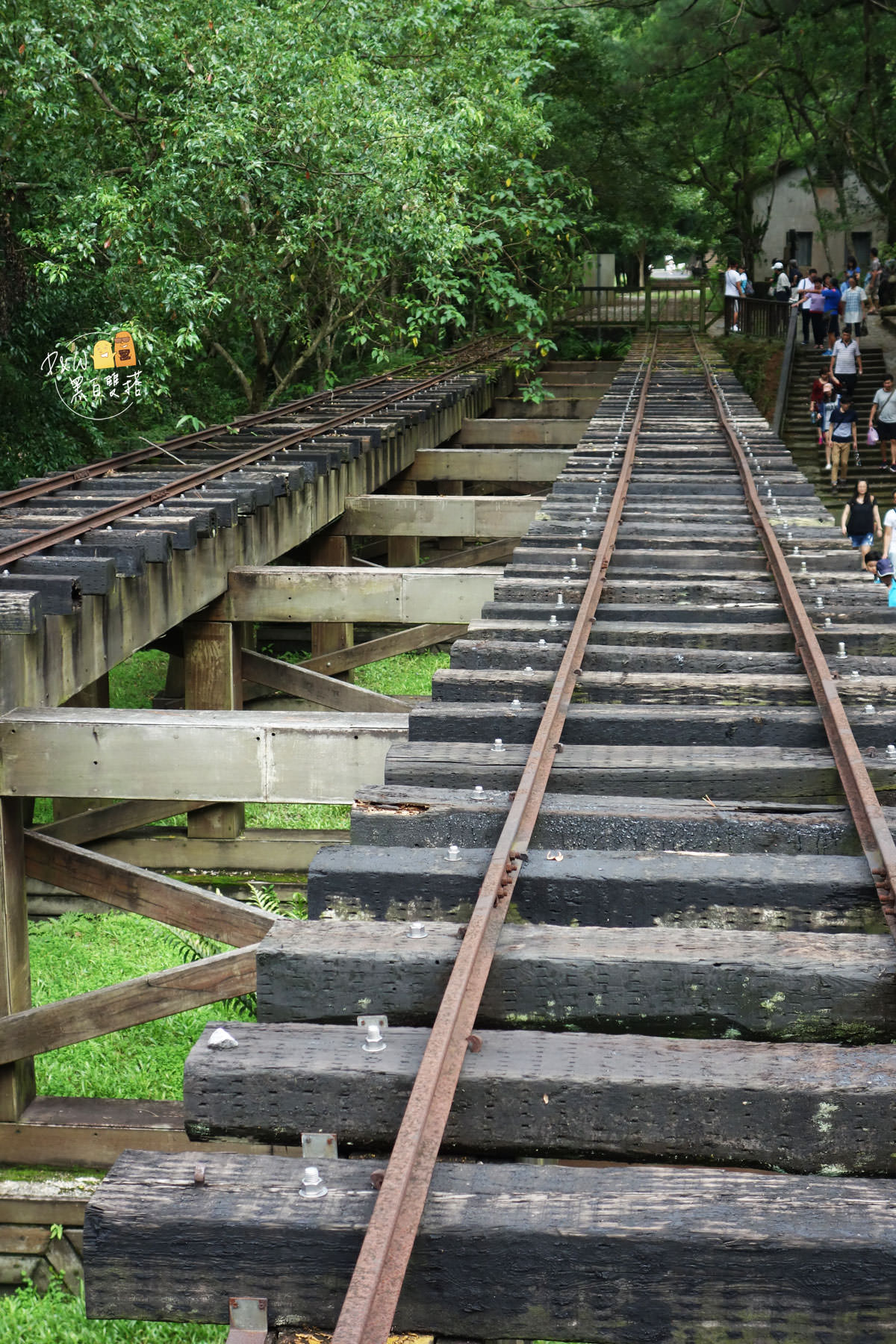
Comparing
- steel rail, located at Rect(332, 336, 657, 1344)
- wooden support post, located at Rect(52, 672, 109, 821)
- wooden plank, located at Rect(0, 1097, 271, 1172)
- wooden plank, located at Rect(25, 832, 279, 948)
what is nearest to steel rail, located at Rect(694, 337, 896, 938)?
steel rail, located at Rect(332, 336, 657, 1344)

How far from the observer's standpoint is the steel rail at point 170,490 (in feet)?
23.1

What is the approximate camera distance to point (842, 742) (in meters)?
4.09

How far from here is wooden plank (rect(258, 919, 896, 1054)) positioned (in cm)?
277

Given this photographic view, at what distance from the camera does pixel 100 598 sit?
6.94m

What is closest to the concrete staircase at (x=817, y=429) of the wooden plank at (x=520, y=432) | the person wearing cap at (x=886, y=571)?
the wooden plank at (x=520, y=432)

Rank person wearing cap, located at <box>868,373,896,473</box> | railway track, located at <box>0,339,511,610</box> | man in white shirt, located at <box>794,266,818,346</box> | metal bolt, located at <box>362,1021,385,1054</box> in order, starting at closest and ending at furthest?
metal bolt, located at <box>362,1021,385,1054</box> → railway track, located at <box>0,339,511,610</box> → person wearing cap, located at <box>868,373,896,473</box> → man in white shirt, located at <box>794,266,818,346</box>

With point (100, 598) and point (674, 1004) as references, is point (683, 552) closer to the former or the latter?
point (100, 598)

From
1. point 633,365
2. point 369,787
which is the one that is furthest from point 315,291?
point 369,787

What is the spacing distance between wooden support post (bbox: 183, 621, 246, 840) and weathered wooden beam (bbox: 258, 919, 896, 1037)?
271 inches

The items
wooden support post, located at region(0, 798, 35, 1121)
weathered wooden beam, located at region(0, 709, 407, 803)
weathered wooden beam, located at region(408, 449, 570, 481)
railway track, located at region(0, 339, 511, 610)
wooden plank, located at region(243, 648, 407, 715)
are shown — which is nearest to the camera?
weathered wooden beam, located at region(0, 709, 407, 803)

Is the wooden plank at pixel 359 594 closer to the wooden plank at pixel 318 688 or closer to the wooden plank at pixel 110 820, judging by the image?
the wooden plank at pixel 318 688

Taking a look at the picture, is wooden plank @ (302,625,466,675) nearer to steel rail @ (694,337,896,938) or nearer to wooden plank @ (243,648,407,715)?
wooden plank @ (243,648,407,715)

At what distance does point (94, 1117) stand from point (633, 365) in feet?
57.5

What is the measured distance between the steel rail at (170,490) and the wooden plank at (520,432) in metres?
2.47
